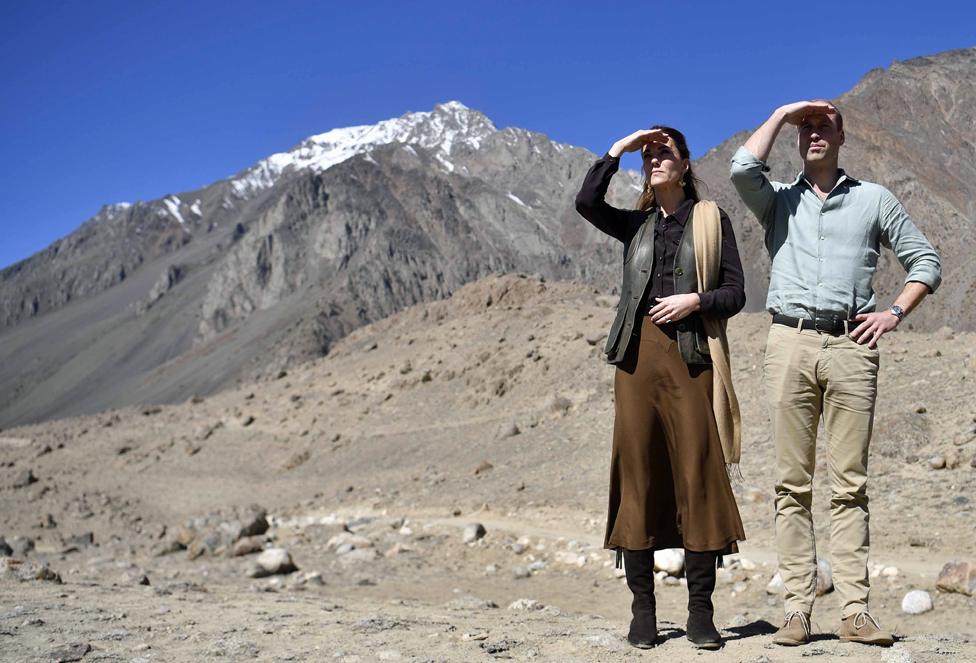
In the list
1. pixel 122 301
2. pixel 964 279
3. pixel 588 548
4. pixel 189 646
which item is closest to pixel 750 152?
pixel 189 646

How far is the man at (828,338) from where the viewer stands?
393 centimetres

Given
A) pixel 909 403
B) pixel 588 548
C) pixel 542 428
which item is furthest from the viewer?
pixel 542 428

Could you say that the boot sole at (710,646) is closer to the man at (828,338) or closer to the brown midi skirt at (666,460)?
the man at (828,338)

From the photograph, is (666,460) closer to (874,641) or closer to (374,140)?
(874,641)

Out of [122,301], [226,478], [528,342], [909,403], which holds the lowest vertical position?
[226,478]

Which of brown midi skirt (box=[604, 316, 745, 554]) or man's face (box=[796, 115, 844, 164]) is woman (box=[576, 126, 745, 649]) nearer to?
brown midi skirt (box=[604, 316, 745, 554])

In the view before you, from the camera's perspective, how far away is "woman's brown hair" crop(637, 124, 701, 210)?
4109mm

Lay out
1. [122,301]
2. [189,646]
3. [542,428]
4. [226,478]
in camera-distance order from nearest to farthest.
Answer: [189,646] < [542,428] < [226,478] < [122,301]

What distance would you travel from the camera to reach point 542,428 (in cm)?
1537

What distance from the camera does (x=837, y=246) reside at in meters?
4.01

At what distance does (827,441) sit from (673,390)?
745 mm

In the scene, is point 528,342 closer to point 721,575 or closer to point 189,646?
point 721,575

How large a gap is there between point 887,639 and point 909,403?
26.8ft

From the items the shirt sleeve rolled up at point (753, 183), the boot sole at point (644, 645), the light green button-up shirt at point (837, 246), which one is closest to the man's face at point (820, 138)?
the light green button-up shirt at point (837, 246)
